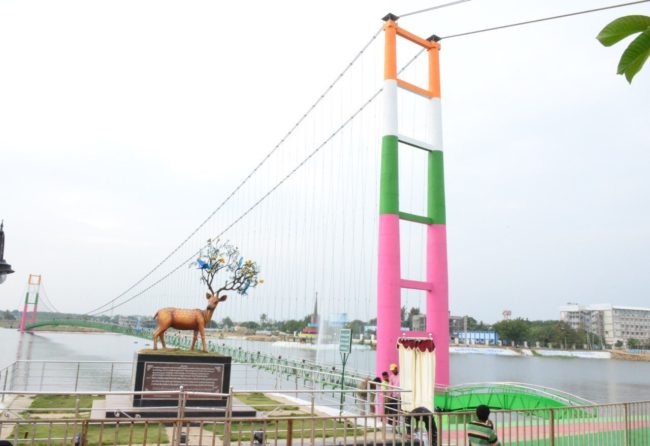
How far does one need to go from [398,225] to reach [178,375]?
280 inches

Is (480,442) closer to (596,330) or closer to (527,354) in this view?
(527,354)

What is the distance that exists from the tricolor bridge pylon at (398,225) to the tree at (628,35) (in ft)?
35.2

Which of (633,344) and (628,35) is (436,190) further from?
(633,344)

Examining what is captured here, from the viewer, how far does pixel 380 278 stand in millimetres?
13750

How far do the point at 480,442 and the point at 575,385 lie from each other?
3687 cm

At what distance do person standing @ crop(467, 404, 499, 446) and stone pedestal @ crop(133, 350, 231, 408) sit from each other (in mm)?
6193

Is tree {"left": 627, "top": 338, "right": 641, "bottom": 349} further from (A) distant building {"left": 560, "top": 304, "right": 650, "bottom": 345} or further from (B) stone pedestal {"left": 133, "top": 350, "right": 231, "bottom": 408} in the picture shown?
(B) stone pedestal {"left": 133, "top": 350, "right": 231, "bottom": 408}

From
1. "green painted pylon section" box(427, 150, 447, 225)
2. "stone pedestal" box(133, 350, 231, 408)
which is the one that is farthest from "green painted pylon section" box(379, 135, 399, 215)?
"stone pedestal" box(133, 350, 231, 408)

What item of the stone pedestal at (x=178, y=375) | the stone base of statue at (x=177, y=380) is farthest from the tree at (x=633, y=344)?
the stone pedestal at (x=178, y=375)

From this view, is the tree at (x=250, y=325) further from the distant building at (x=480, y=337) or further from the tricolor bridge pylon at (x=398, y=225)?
the distant building at (x=480, y=337)

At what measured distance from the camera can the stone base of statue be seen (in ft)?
31.0

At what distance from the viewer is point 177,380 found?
32.1 feet

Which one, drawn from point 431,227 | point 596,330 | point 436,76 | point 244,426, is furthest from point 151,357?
point 596,330

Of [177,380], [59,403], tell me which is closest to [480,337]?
[59,403]
